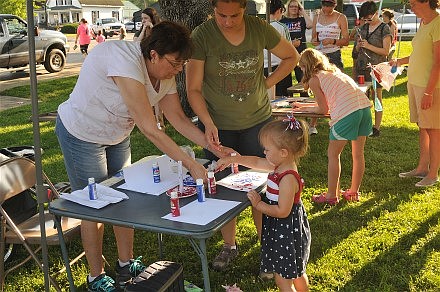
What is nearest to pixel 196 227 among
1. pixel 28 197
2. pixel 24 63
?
pixel 28 197

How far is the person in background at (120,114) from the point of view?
2357mm

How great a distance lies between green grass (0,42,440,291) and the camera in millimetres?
3121

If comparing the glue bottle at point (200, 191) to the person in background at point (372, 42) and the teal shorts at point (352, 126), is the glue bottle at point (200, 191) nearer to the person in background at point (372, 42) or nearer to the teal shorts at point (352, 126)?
the teal shorts at point (352, 126)

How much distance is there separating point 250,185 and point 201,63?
0.79 m

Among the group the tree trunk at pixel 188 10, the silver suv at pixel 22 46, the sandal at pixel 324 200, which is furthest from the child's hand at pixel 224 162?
the silver suv at pixel 22 46

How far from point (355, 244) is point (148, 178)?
5.44ft

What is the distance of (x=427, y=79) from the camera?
170 inches

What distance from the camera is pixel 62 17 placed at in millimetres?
61188

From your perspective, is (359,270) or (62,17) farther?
(62,17)

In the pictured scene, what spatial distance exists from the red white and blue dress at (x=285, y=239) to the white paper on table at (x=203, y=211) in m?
0.21

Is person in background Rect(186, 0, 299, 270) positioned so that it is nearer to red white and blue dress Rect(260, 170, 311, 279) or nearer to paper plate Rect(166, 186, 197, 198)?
paper plate Rect(166, 186, 197, 198)

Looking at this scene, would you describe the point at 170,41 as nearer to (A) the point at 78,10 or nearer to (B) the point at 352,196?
(B) the point at 352,196

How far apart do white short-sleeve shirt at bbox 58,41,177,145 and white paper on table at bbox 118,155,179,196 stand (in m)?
0.22

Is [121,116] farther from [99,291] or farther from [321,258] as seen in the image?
[321,258]
